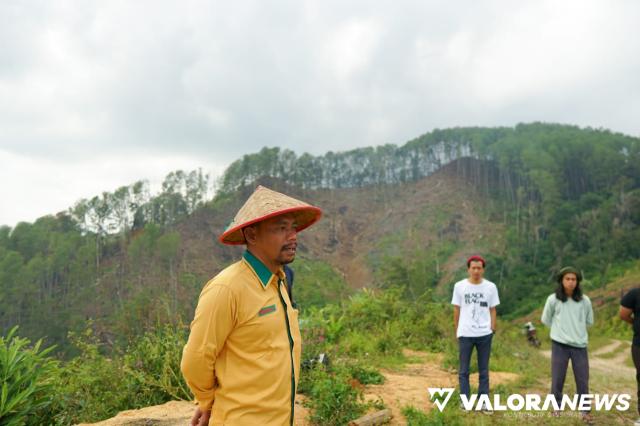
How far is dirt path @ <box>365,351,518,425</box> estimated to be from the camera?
5180 millimetres

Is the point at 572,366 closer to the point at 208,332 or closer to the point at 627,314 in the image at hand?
the point at 627,314

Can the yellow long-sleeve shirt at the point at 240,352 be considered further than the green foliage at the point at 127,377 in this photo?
No

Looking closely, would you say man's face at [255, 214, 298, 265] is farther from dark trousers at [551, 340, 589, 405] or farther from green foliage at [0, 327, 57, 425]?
dark trousers at [551, 340, 589, 405]

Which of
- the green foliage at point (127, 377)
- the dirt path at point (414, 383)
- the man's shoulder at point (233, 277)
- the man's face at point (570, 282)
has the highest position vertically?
the man's shoulder at point (233, 277)

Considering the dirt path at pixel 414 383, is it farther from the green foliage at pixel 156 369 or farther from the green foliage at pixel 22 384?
the green foliage at pixel 22 384

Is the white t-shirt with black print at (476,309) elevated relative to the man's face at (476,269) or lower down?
lower down

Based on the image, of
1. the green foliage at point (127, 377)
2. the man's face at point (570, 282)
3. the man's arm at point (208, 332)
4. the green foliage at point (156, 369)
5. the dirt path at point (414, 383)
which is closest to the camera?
the man's arm at point (208, 332)

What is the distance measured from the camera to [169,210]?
176 ft

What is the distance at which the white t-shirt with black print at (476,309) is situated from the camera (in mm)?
4965

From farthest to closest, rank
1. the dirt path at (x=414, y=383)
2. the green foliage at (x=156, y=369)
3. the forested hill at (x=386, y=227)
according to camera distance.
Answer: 1. the forested hill at (x=386, y=227)
2. the dirt path at (x=414, y=383)
3. the green foliage at (x=156, y=369)

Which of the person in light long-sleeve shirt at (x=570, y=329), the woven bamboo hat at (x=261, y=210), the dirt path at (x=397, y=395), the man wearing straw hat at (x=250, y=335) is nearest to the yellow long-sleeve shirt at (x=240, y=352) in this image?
the man wearing straw hat at (x=250, y=335)

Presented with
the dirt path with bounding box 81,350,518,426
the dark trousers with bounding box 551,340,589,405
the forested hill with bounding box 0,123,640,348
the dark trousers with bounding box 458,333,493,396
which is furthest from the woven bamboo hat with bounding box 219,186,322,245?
the forested hill with bounding box 0,123,640,348

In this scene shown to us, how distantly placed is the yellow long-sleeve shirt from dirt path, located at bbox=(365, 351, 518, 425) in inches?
119

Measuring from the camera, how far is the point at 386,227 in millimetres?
61938
